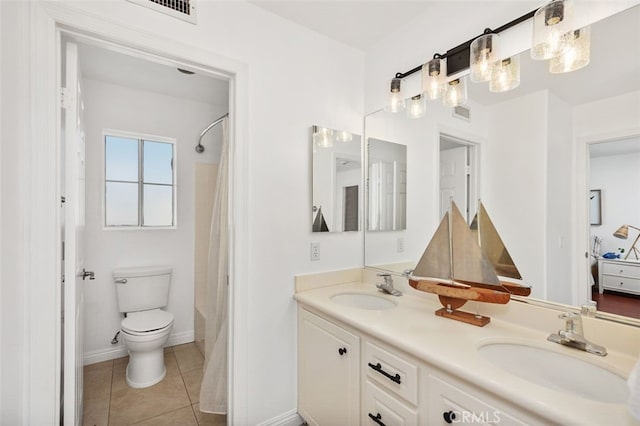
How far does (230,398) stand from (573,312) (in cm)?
165

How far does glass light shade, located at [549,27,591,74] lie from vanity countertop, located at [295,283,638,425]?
38.4 inches

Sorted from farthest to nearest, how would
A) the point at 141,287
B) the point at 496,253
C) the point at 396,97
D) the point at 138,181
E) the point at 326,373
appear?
the point at 138,181
the point at 141,287
the point at 396,97
the point at 326,373
the point at 496,253

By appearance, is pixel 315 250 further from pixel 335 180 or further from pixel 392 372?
pixel 392 372

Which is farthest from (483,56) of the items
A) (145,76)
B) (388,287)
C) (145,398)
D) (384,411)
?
(145,398)

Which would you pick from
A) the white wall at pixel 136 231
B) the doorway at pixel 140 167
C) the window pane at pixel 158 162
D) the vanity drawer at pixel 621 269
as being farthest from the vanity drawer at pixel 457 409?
the window pane at pixel 158 162

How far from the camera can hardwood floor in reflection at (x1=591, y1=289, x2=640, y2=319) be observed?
1056 millimetres

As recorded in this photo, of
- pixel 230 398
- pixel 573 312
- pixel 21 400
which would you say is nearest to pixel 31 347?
pixel 21 400

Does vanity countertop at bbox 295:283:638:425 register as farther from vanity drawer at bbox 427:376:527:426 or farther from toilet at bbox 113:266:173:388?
toilet at bbox 113:266:173:388

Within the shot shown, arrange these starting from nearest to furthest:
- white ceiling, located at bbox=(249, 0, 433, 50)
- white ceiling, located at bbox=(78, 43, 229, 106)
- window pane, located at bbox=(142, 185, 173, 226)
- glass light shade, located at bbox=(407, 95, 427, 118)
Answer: white ceiling, located at bbox=(249, 0, 433, 50) → glass light shade, located at bbox=(407, 95, 427, 118) → white ceiling, located at bbox=(78, 43, 229, 106) → window pane, located at bbox=(142, 185, 173, 226)

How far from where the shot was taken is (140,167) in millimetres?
2707

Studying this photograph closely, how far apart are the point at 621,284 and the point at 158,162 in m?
3.20

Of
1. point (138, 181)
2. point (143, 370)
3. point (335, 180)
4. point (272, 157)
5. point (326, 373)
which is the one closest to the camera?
point (326, 373)

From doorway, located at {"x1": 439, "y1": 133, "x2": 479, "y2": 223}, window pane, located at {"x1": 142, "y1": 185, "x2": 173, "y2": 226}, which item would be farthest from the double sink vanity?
window pane, located at {"x1": 142, "y1": 185, "x2": 173, "y2": 226}

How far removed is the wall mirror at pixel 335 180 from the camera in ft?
6.15
